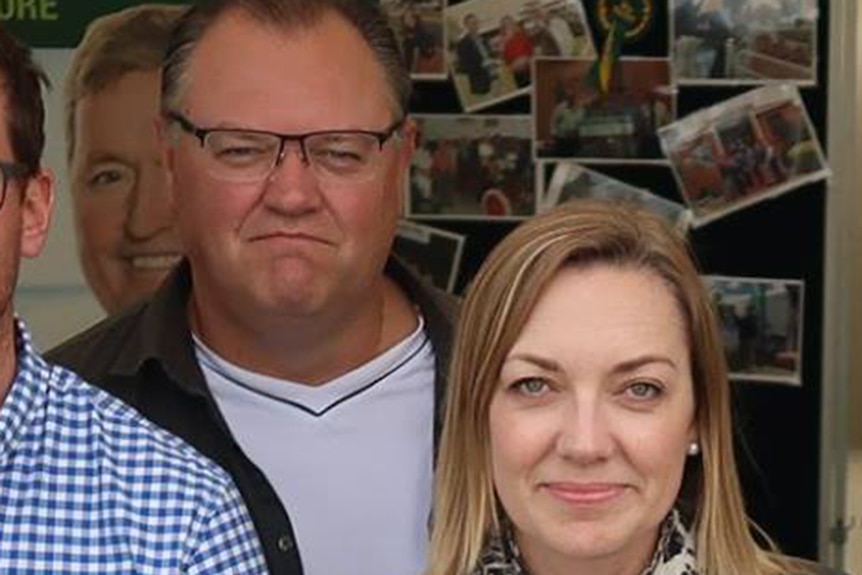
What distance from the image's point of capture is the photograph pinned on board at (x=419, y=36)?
11.4 ft

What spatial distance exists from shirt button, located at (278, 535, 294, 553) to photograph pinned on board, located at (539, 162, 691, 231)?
110 cm

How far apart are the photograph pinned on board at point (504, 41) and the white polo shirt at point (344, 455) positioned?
892 mm

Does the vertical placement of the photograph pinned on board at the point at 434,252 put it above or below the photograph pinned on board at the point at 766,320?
above

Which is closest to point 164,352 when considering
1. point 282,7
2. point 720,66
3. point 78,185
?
point 282,7

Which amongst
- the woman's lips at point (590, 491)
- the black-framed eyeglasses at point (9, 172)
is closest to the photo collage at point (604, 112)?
the woman's lips at point (590, 491)

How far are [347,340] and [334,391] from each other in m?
0.08

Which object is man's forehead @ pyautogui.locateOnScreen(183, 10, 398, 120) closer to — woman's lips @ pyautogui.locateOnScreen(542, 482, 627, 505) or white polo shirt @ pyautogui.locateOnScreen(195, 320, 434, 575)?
white polo shirt @ pyautogui.locateOnScreen(195, 320, 434, 575)

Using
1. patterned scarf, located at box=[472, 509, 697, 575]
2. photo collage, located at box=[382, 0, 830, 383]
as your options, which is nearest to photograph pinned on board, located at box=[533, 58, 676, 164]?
photo collage, located at box=[382, 0, 830, 383]

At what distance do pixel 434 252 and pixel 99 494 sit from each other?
1.55 metres

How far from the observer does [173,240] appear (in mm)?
3541

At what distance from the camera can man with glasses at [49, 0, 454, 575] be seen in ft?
8.46

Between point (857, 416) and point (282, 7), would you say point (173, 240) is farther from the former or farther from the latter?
point (857, 416)

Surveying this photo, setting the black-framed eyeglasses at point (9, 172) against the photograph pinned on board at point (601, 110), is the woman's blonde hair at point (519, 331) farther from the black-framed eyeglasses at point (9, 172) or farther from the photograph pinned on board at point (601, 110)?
the photograph pinned on board at point (601, 110)

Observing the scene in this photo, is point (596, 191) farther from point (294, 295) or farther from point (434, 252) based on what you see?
point (294, 295)
